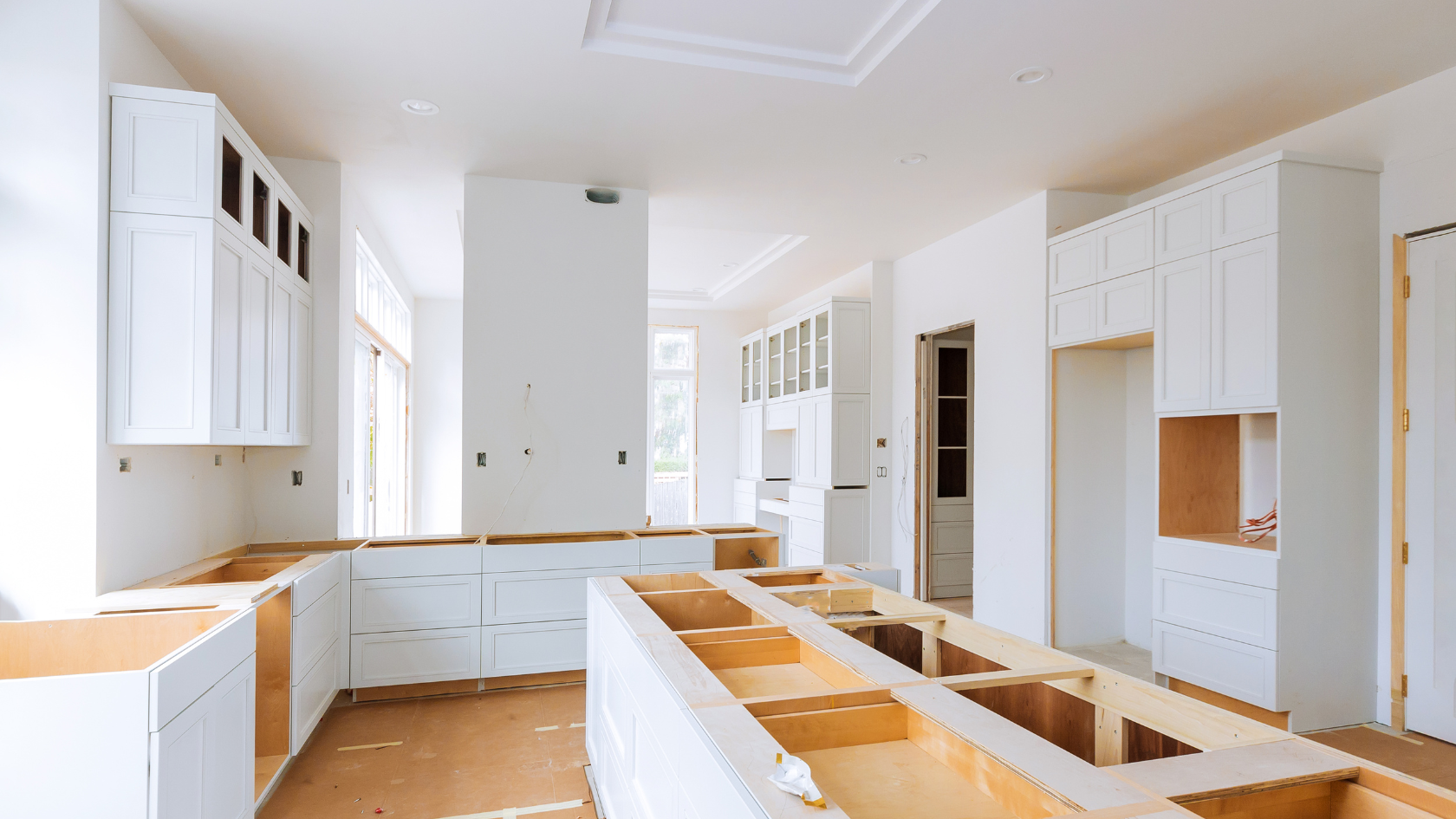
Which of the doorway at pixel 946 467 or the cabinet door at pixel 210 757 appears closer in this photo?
the cabinet door at pixel 210 757

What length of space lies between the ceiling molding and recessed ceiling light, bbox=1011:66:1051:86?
23.9 inches

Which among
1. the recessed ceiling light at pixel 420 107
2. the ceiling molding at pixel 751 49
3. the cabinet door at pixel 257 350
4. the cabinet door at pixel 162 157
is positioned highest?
the ceiling molding at pixel 751 49

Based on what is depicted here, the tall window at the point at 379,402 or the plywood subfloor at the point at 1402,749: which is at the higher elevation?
the tall window at the point at 379,402

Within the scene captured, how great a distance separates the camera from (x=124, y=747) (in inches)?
66.4

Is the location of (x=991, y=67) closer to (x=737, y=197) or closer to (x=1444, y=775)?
(x=737, y=197)

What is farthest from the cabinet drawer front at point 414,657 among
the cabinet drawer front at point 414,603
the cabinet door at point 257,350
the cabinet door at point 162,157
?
the cabinet door at point 162,157

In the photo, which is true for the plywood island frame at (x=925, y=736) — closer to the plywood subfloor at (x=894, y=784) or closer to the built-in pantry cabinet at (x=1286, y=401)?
the plywood subfloor at (x=894, y=784)

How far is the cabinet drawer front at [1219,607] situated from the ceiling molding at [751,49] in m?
2.80

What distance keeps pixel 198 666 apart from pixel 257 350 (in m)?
1.62

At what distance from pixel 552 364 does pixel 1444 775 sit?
437 cm

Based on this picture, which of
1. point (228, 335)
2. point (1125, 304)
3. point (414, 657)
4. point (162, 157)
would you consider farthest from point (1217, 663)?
point (162, 157)

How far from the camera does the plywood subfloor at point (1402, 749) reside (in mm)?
2850

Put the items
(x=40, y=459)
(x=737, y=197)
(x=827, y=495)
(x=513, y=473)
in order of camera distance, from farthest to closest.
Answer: (x=827, y=495) < (x=737, y=197) < (x=513, y=473) < (x=40, y=459)

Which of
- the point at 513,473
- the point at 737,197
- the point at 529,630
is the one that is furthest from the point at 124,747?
the point at 737,197
